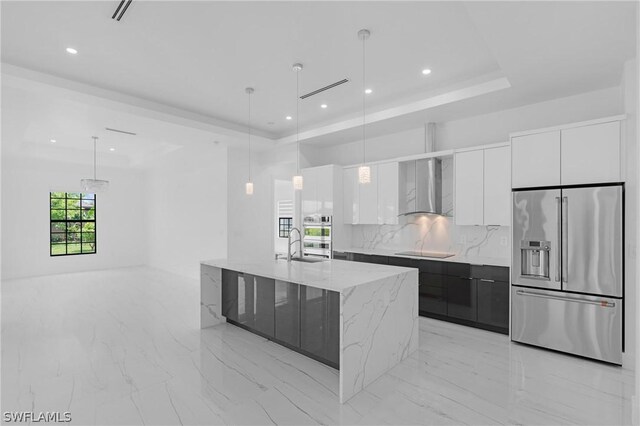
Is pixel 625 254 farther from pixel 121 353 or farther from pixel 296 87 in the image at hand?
pixel 121 353

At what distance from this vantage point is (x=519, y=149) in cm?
359

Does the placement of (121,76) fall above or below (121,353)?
above

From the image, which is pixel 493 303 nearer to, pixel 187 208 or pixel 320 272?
pixel 320 272

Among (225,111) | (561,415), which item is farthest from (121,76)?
(561,415)

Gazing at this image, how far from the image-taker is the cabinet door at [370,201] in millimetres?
5238

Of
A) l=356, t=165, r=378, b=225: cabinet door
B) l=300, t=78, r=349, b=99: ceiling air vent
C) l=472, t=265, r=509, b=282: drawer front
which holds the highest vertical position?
l=300, t=78, r=349, b=99: ceiling air vent

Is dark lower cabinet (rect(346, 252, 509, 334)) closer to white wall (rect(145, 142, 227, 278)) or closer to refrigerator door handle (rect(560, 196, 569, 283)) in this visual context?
refrigerator door handle (rect(560, 196, 569, 283))

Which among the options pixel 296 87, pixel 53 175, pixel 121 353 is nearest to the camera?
pixel 121 353

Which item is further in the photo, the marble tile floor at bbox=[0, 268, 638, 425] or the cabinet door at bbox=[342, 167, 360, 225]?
the cabinet door at bbox=[342, 167, 360, 225]

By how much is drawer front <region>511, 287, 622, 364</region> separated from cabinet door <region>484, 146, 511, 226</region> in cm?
92

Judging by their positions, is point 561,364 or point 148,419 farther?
point 561,364

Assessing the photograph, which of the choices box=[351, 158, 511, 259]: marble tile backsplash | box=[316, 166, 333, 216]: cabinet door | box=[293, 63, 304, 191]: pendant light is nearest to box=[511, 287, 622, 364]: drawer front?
box=[351, 158, 511, 259]: marble tile backsplash

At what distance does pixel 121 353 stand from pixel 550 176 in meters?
4.73

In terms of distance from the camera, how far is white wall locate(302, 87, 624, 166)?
3.63m
